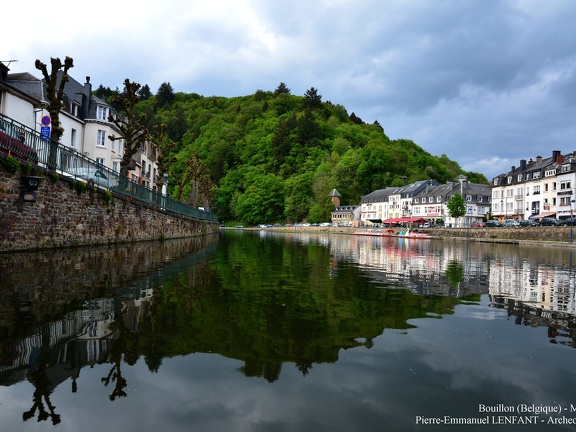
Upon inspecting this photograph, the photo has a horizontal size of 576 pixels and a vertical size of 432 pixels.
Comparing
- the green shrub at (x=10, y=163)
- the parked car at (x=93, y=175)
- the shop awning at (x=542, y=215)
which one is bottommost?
the green shrub at (x=10, y=163)

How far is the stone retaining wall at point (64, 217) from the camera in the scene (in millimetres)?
14664

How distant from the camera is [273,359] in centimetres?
522

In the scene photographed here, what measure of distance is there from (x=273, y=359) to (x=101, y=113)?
47.8 meters

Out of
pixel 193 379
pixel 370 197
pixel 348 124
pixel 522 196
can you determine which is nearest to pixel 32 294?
pixel 193 379

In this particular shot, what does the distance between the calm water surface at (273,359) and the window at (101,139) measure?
130 feet

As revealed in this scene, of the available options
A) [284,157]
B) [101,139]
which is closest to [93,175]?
[101,139]

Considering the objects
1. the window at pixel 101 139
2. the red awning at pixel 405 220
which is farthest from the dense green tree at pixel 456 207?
the window at pixel 101 139

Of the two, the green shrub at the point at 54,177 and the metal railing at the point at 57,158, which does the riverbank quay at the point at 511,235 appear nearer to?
the metal railing at the point at 57,158

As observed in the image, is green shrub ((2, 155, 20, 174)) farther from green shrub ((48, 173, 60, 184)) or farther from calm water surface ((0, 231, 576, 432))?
calm water surface ((0, 231, 576, 432))

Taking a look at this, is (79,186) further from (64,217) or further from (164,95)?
(164,95)

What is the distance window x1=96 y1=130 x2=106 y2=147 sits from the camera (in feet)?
152

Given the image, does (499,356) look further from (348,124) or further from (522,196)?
(348,124)

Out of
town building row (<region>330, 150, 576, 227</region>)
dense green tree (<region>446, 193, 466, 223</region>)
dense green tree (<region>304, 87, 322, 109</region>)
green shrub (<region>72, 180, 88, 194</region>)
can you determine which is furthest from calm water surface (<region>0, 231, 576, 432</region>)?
dense green tree (<region>304, 87, 322, 109</region>)

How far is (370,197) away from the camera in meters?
127
